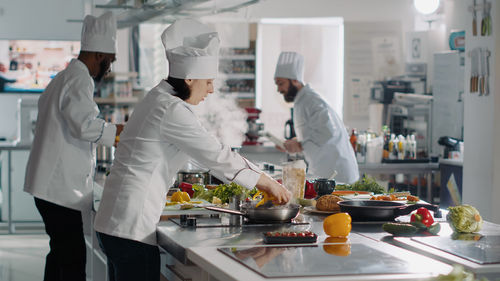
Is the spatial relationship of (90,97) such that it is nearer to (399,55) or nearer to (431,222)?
(431,222)

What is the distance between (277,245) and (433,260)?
48 cm

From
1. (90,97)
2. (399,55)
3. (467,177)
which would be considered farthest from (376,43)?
(90,97)

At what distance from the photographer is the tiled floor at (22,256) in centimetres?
563

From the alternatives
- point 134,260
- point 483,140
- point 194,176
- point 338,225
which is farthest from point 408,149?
point 134,260

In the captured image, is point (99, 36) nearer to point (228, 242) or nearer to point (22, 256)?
point (228, 242)

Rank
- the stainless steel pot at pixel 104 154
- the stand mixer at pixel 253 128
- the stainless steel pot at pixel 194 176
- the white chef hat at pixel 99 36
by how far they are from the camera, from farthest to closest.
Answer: the stand mixer at pixel 253 128 < the stainless steel pot at pixel 104 154 < the white chef hat at pixel 99 36 < the stainless steel pot at pixel 194 176

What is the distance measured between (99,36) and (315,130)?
2.08 meters

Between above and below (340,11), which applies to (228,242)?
below

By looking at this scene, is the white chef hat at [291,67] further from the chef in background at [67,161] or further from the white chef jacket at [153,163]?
the white chef jacket at [153,163]

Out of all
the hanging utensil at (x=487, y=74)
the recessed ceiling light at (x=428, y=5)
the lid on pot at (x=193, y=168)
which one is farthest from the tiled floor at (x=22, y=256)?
the recessed ceiling light at (x=428, y=5)

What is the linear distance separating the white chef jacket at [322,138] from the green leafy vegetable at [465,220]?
10.0 feet

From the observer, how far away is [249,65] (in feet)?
32.2

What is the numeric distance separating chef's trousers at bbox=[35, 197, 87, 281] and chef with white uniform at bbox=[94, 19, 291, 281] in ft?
4.24

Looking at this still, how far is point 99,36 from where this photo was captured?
13.2 ft
